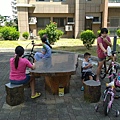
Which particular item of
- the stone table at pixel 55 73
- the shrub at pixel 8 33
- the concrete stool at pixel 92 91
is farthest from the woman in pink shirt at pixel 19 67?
the shrub at pixel 8 33

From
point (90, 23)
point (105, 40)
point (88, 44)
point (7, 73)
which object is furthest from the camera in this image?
point (90, 23)

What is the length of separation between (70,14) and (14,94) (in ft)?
54.1

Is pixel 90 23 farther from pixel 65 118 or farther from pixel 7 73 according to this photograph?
pixel 65 118

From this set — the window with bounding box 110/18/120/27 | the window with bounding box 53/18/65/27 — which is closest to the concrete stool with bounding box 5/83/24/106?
the window with bounding box 53/18/65/27

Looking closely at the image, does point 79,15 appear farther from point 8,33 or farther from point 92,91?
point 92,91

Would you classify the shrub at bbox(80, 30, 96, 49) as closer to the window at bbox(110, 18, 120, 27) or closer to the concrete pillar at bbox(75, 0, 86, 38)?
the concrete pillar at bbox(75, 0, 86, 38)

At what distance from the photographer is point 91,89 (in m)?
3.55

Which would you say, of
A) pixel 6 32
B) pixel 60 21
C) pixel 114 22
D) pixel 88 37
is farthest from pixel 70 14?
pixel 88 37

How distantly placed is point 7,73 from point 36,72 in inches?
120

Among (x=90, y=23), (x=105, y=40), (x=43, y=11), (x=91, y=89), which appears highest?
(x=43, y=11)

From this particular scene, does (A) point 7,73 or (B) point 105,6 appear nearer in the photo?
(A) point 7,73

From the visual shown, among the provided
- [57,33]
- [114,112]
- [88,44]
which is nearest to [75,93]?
[114,112]

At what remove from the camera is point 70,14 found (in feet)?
61.6

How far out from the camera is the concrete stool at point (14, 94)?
340cm
